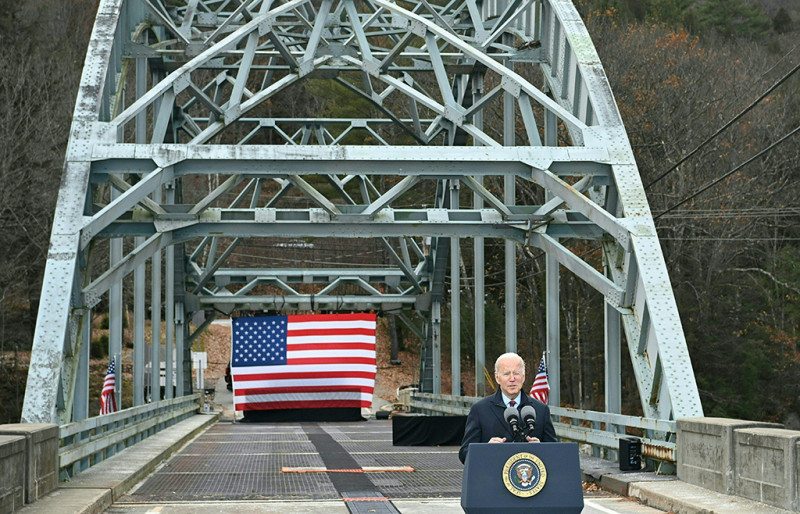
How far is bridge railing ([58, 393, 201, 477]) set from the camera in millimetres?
13734

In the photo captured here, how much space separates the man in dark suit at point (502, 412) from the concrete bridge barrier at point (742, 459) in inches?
165

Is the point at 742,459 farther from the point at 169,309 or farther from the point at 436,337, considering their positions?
the point at 436,337

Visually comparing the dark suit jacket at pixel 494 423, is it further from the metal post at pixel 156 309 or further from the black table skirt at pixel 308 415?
the black table skirt at pixel 308 415

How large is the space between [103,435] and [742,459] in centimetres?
907

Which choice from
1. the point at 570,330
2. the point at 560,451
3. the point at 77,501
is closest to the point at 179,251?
the point at 570,330

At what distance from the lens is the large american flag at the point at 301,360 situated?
35719 millimetres

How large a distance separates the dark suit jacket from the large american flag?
2849 centimetres

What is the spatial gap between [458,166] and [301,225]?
382 cm

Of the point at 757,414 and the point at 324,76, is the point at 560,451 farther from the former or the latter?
the point at 757,414

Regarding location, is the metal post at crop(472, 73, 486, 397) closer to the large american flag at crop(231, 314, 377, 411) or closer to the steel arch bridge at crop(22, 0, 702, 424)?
the steel arch bridge at crop(22, 0, 702, 424)

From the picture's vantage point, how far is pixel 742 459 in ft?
38.0

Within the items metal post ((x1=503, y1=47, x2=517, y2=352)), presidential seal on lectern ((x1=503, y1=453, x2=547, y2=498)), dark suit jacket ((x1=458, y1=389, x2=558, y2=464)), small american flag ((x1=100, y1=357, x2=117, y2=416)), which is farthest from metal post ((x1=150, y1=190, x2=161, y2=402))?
presidential seal on lectern ((x1=503, y1=453, x2=547, y2=498))

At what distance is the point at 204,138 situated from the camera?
19422 mm

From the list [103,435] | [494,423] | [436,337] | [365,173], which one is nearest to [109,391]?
[103,435]
